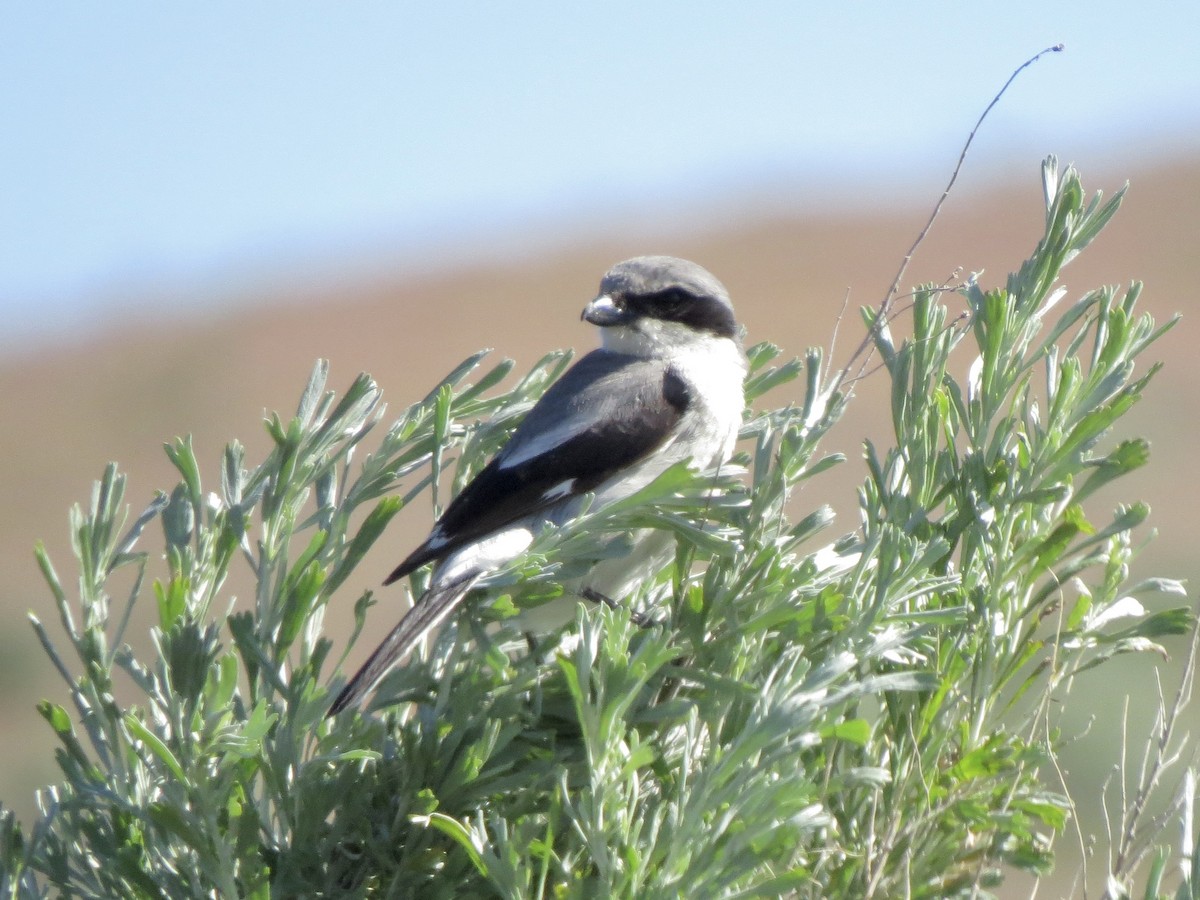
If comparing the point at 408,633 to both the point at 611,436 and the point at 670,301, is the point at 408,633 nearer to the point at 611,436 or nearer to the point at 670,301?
the point at 611,436

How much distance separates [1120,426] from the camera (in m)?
17.4

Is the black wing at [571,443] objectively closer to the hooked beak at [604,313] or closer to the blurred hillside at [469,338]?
the hooked beak at [604,313]

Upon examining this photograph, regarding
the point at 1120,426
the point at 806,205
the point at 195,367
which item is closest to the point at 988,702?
the point at 1120,426

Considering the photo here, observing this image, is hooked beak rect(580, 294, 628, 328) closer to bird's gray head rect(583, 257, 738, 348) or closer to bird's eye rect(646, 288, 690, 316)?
bird's gray head rect(583, 257, 738, 348)

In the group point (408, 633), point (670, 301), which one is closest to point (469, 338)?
point (670, 301)

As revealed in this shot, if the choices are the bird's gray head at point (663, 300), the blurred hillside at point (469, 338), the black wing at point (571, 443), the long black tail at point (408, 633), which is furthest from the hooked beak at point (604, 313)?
the blurred hillside at point (469, 338)

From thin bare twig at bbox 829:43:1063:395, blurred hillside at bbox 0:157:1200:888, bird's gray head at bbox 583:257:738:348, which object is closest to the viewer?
thin bare twig at bbox 829:43:1063:395

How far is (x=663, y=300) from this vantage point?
149 inches

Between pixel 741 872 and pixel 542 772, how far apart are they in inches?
14.8

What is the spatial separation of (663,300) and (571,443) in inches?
34.5

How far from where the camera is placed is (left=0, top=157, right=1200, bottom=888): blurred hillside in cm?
1959

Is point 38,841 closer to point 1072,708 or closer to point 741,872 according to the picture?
point 741,872

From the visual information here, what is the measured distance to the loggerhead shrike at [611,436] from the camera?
2.43 metres

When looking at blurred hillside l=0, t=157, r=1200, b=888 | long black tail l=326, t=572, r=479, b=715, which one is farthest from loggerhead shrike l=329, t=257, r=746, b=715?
blurred hillside l=0, t=157, r=1200, b=888
